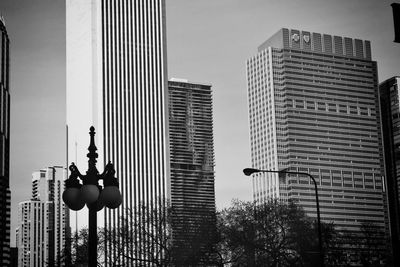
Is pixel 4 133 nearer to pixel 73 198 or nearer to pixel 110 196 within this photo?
pixel 73 198

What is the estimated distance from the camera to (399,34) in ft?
55.7

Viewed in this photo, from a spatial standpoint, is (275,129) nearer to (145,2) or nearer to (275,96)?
(275,96)

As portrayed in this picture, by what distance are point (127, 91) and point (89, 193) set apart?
112367 mm

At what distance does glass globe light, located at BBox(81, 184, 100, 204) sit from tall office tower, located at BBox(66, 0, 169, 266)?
10873cm

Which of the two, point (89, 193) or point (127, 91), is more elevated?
point (127, 91)

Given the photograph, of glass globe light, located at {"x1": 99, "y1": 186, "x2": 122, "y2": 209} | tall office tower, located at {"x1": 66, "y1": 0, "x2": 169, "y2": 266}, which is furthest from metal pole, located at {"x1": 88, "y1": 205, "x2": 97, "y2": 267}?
tall office tower, located at {"x1": 66, "y1": 0, "x2": 169, "y2": 266}

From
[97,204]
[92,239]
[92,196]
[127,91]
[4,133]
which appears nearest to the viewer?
[92,196]

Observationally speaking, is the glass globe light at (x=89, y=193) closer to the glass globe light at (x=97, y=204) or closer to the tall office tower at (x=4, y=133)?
the glass globe light at (x=97, y=204)

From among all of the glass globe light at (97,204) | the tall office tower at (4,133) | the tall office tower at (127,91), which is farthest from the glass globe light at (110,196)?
the tall office tower at (4,133)

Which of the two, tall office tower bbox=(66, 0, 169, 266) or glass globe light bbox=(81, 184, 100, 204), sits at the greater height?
tall office tower bbox=(66, 0, 169, 266)

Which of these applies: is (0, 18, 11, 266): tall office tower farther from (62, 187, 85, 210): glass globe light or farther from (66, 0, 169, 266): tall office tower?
(62, 187, 85, 210): glass globe light

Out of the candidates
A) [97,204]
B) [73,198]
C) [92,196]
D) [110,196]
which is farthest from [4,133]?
[92,196]

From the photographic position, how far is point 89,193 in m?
15.1

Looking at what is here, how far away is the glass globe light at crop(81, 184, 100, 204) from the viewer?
49.6ft
